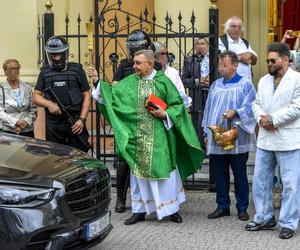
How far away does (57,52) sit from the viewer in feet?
26.9

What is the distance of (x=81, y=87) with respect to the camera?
8406mm

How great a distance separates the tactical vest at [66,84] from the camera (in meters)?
8.31

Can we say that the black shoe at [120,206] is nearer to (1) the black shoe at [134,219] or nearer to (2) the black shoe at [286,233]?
(1) the black shoe at [134,219]

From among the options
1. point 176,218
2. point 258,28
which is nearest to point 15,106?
point 176,218

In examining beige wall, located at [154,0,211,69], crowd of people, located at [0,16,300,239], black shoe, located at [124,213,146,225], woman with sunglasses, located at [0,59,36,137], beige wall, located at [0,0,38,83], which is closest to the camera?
crowd of people, located at [0,16,300,239]

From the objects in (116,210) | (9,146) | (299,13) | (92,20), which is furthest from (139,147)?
(299,13)

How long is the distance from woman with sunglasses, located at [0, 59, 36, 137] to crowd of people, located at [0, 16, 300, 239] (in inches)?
27.0

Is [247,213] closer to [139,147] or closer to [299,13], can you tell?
[139,147]

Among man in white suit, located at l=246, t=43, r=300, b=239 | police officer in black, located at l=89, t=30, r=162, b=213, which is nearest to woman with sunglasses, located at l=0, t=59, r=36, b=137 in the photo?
police officer in black, located at l=89, t=30, r=162, b=213

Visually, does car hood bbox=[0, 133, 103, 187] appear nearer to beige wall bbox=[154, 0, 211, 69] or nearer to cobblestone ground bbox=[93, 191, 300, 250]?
cobblestone ground bbox=[93, 191, 300, 250]

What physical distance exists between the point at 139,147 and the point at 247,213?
145cm

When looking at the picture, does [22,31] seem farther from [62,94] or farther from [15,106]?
[62,94]

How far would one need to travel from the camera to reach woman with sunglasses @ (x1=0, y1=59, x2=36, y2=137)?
8.99m

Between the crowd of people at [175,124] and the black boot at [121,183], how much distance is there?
1cm
